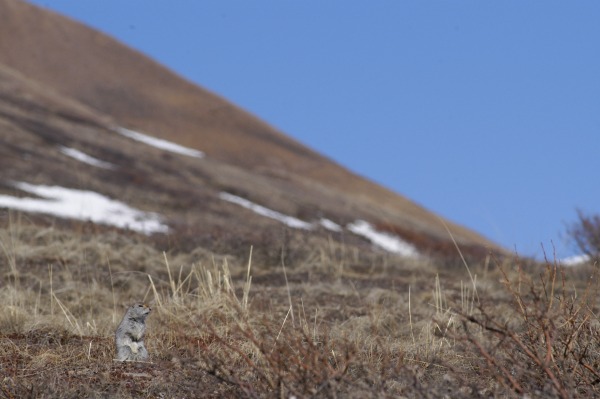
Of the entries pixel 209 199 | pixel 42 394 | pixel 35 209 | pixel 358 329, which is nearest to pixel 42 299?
pixel 358 329

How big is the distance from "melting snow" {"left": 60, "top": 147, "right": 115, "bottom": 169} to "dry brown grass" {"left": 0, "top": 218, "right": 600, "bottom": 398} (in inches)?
694

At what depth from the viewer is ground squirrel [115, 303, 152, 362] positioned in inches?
193

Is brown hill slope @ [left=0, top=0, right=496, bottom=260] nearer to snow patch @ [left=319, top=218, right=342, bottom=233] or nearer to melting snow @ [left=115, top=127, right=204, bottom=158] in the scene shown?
snow patch @ [left=319, top=218, right=342, bottom=233]

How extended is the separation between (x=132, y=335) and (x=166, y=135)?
45844 mm

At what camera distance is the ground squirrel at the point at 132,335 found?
4.89 meters

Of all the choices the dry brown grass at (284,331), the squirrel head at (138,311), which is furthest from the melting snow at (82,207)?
the squirrel head at (138,311)

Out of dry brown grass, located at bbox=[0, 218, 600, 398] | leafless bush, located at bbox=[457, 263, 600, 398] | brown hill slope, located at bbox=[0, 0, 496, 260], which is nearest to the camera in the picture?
leafless bush, located at bbox=[457, 263, 600, 398]

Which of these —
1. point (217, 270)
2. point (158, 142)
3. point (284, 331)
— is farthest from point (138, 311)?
point (158, 142)

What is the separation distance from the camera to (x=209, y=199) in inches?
1083

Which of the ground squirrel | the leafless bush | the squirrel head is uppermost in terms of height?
the leafless bush

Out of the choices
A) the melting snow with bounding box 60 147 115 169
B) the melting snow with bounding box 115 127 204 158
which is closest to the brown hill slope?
the melting snow with bounding box 60 147 115 169

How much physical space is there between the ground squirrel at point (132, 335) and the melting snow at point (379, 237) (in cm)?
2149

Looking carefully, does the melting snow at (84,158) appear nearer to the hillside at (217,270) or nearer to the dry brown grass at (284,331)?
the hillside at (217,270)

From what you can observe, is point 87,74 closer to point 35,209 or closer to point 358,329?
point 35,209
